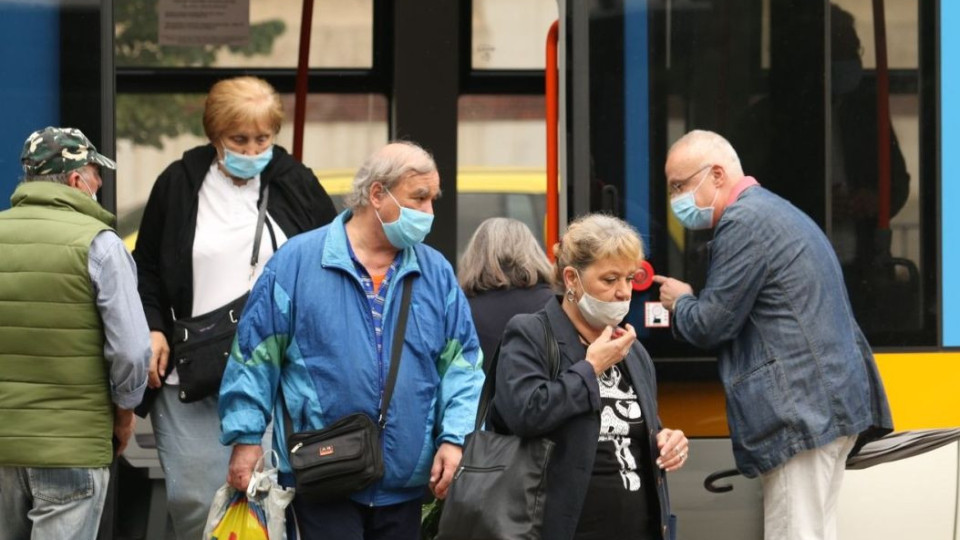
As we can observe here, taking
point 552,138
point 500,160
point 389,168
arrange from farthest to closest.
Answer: point 500,160
point 552,138
point 389,168

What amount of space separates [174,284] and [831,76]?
2051 millimetres

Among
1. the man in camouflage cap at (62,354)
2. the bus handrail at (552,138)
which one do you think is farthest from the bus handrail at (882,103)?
the man in camouflage cap at (62,354)

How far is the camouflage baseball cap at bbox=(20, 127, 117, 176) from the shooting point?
4.38 m

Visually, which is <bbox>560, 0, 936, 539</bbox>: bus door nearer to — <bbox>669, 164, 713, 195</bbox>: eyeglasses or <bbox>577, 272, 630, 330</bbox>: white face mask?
<bbox>669, 164, 713, 195</bbox>: eyeglasses

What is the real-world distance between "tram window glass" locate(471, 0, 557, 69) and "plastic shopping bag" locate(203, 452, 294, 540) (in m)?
2.72

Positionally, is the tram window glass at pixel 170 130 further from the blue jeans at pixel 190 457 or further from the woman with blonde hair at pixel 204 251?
the blue jeans at pixel 190 457

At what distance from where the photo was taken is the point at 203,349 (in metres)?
4.64

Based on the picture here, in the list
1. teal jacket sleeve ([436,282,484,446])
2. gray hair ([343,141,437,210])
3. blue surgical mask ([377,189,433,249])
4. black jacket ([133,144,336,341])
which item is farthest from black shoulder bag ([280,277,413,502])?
black jacket ([133,144,336,341])

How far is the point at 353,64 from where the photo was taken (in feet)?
20.8

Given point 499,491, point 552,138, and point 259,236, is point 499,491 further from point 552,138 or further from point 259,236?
point 552,138

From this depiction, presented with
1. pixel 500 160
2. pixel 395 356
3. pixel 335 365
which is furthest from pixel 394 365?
pixel 500 160

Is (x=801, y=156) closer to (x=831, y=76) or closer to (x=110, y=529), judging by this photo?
(x=831, y=76)

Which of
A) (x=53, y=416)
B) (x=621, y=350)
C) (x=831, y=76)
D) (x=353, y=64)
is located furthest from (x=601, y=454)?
(x=353, y=64)

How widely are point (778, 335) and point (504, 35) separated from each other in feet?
7.81
